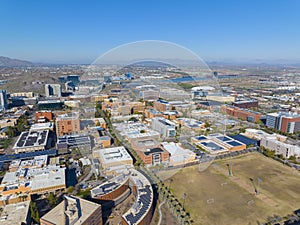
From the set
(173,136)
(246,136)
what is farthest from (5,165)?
(246,136)

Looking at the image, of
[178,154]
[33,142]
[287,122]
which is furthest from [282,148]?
[33,142]

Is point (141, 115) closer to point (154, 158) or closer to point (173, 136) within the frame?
point (173, 136)

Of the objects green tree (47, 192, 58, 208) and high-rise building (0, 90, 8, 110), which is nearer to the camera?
green tree (47, 192, 58, 208)

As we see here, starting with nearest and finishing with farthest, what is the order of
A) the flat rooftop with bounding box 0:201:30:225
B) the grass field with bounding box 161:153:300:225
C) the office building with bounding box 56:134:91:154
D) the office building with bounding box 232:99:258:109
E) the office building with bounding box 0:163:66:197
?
the flat rooftop with bounding box 0:201:30:225 → the grass field with bounding box 161:153:300:225 → the office building with bounding box 0:163:66:197 → the office building with bounding box 56:134:91:154 → the office building with bounding box 232:99:258:109

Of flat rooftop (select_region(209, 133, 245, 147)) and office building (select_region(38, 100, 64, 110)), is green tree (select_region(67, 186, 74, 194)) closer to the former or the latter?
flat rooftop (select_region(209, 133, 245, 147))

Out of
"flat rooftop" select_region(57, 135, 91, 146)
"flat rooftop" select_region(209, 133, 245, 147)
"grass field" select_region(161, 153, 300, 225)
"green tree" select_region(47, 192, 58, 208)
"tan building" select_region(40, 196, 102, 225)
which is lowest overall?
"grass field" select_region(161, 153, 300, 225)

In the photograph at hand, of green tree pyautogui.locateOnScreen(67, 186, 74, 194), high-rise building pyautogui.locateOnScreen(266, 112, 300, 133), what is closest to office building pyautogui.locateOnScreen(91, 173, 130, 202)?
green tree pyautogui.locateOnScreen(67, 186, 74, 194)

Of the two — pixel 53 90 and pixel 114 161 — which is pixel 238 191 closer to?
pixel 114 161
